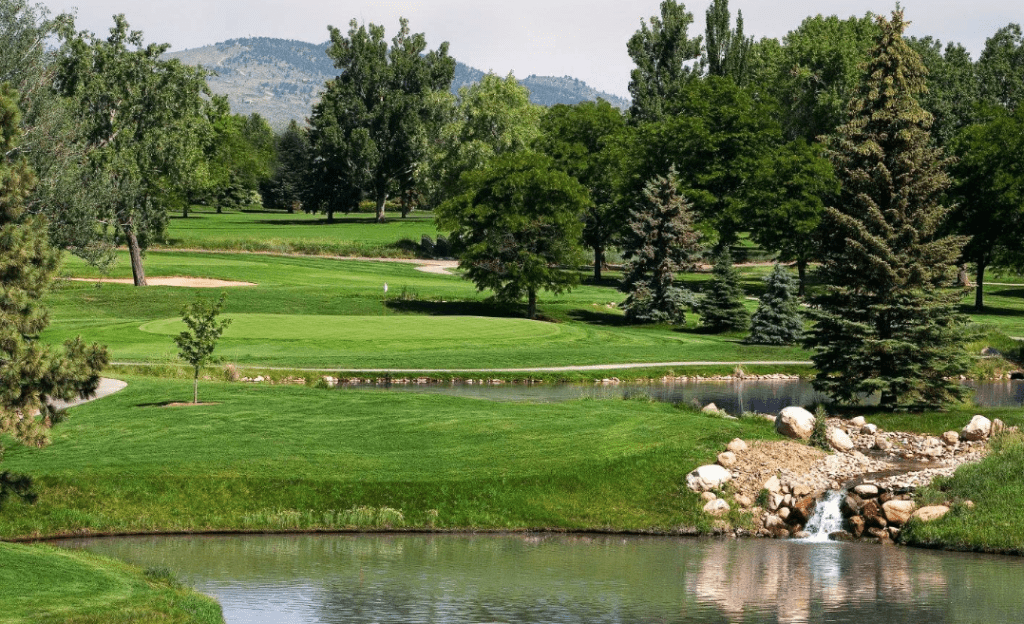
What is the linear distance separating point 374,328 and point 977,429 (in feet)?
126

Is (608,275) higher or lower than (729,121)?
lower

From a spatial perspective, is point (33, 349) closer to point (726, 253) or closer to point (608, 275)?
point (726, 253)

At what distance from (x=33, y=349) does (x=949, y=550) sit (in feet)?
67.1

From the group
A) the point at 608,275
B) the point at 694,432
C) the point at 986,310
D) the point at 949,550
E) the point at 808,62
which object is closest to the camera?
the point at 949,550

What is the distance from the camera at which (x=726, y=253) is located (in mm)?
77500

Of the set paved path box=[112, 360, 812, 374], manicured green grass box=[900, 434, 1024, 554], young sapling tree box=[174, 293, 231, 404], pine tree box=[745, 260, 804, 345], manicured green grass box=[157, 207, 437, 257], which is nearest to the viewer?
manicured green grass box=[900, 434, 1024, 554]

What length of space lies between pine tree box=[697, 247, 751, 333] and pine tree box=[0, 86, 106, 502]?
179 feet

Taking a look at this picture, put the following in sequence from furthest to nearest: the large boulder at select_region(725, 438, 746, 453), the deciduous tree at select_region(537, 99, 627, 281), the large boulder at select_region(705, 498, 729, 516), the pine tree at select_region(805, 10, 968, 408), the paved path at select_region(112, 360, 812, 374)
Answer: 1. the deciduous tree at select_region(537, 99, 627, 281)
2. the paved path at select_region(112, 360, 812, 374)
3. the pine tree at select_region(805, 10, 968, 408)
4. the large boulder at select_region(725, 438, 746, 453)
5. the large boulder at select_region(705, 498, 729, 516)

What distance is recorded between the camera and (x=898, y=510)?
30.9 meters

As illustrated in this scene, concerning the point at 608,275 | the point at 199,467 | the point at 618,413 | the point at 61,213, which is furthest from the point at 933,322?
the point at 608,275

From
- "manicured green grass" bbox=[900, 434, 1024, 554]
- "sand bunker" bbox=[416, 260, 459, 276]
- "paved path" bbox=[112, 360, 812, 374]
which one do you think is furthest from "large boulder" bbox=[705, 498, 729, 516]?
"sand bunker" bbox=[416, 260, 459, 276]

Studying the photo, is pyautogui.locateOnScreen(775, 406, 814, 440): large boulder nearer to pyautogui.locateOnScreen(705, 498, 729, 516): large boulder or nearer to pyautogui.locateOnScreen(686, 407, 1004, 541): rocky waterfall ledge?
pyautogui.locateOnScreen(686, 407, 1004, 541): rocky waterfall ledge

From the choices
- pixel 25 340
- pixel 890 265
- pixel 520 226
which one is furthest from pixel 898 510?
pixel 520 226

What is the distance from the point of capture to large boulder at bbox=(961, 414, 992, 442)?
38.3 metres
